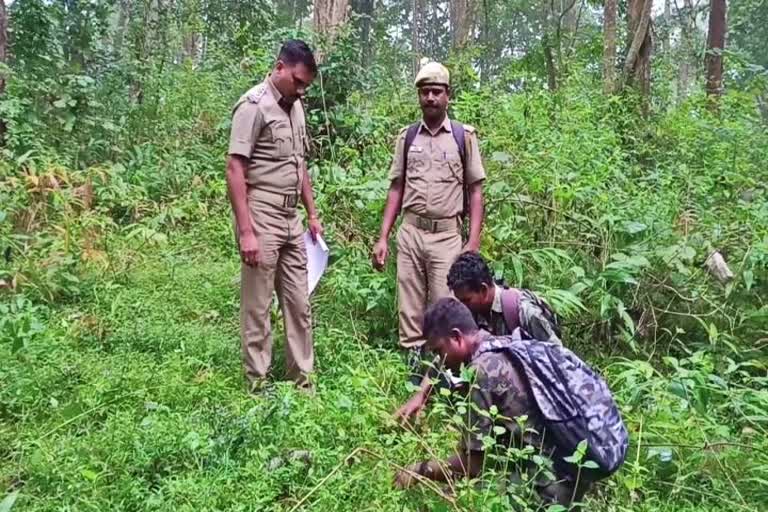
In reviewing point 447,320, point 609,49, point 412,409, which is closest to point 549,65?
point 609,49

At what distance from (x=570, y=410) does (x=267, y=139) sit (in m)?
2.09

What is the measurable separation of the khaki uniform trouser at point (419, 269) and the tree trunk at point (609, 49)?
15.8 feet

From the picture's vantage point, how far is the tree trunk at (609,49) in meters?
8.12

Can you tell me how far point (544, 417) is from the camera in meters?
2.49

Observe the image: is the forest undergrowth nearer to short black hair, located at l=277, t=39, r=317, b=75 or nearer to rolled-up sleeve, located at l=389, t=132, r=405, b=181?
rolled-up sleeve, located at l=389, t=132, r=405, b=181

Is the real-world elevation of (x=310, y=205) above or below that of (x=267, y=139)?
below

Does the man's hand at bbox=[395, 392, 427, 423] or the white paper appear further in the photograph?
the white paper

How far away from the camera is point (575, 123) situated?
651 centimetres

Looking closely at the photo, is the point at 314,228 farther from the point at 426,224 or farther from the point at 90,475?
the point at 90,475

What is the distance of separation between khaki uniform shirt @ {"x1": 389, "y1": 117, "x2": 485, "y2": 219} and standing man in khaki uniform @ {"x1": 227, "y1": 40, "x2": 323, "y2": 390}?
679 millimetres

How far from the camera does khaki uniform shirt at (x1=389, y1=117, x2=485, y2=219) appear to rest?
406 centimetres

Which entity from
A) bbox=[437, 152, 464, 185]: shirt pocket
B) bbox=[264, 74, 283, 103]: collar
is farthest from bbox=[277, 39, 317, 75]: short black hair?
bbox=[437, 152, 464, 185]: shirt pocket

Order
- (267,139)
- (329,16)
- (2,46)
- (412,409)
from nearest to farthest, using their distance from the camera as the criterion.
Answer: (412,409) → (267,139) → (2,46) → (329,16)

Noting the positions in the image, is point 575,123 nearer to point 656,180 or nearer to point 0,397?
point 656,180
